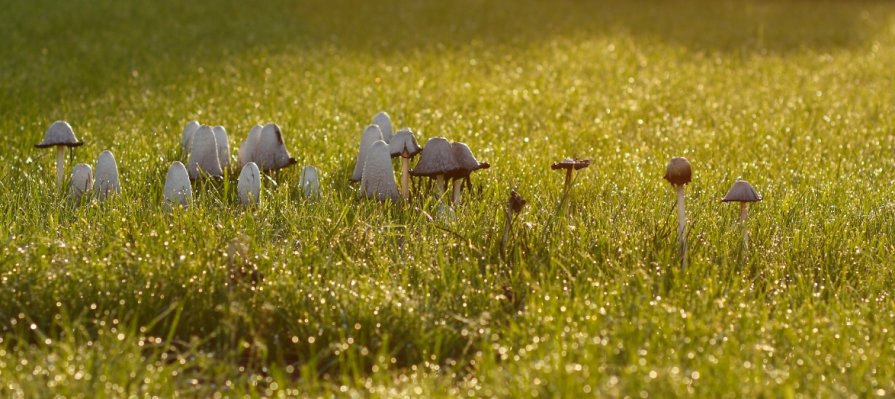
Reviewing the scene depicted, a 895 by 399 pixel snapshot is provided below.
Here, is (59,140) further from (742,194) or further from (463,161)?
(742,194)

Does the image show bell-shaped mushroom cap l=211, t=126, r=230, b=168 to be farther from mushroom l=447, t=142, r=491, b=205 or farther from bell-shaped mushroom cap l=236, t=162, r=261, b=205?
mushroom l=447, t=142, r=491, b=205

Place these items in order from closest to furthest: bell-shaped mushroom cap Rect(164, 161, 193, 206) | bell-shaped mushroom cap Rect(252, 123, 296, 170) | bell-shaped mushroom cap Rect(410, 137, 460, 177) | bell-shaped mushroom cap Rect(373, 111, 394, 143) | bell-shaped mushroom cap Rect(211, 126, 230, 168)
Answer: bell-shaped mushroom cap Rect(410, 137, 460, 177) → bell-shaped mushroom cap Rect(164, 161, 193, 206) → bell-shaped mushroom cap Rect(252, 123, 296, 170) → bell-shaped mushroom cap Rect(211, 126, 230, 168) → bell-shaped mushroom cap Rect(373, 111, 394, 143)

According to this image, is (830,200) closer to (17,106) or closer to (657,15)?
(17,106)

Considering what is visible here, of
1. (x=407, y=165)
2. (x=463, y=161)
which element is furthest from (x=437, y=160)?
(x=407, y=165)

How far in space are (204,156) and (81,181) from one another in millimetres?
571

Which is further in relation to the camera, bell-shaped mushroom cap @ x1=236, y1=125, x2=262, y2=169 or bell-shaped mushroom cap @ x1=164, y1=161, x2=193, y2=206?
bell-shaped mushroom cap @ x1=236, y1=125, x2=262, y2=169

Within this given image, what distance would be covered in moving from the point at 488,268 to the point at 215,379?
1007 millimetres

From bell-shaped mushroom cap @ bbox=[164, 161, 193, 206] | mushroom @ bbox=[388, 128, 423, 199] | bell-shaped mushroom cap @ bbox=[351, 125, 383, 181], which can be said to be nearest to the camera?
bell-shaped mushroom cap @ bbox=[164, 161, 193, 206]

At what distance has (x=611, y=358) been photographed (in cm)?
285

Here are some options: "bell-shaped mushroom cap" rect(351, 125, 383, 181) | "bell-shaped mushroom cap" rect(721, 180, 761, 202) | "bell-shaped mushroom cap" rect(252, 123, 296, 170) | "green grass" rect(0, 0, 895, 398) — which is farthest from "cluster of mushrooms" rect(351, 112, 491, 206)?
"bell-shaped mushroom cap" rect(721, 180, 761, 202)

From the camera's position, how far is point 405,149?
4.24 m

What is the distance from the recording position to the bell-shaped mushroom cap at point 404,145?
14.0 ft

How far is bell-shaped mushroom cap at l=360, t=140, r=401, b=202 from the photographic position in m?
4.23

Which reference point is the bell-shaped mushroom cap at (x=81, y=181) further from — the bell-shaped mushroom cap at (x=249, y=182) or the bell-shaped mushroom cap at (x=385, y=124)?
the bell-shaped mushroom cap at (x=385, y=124)
